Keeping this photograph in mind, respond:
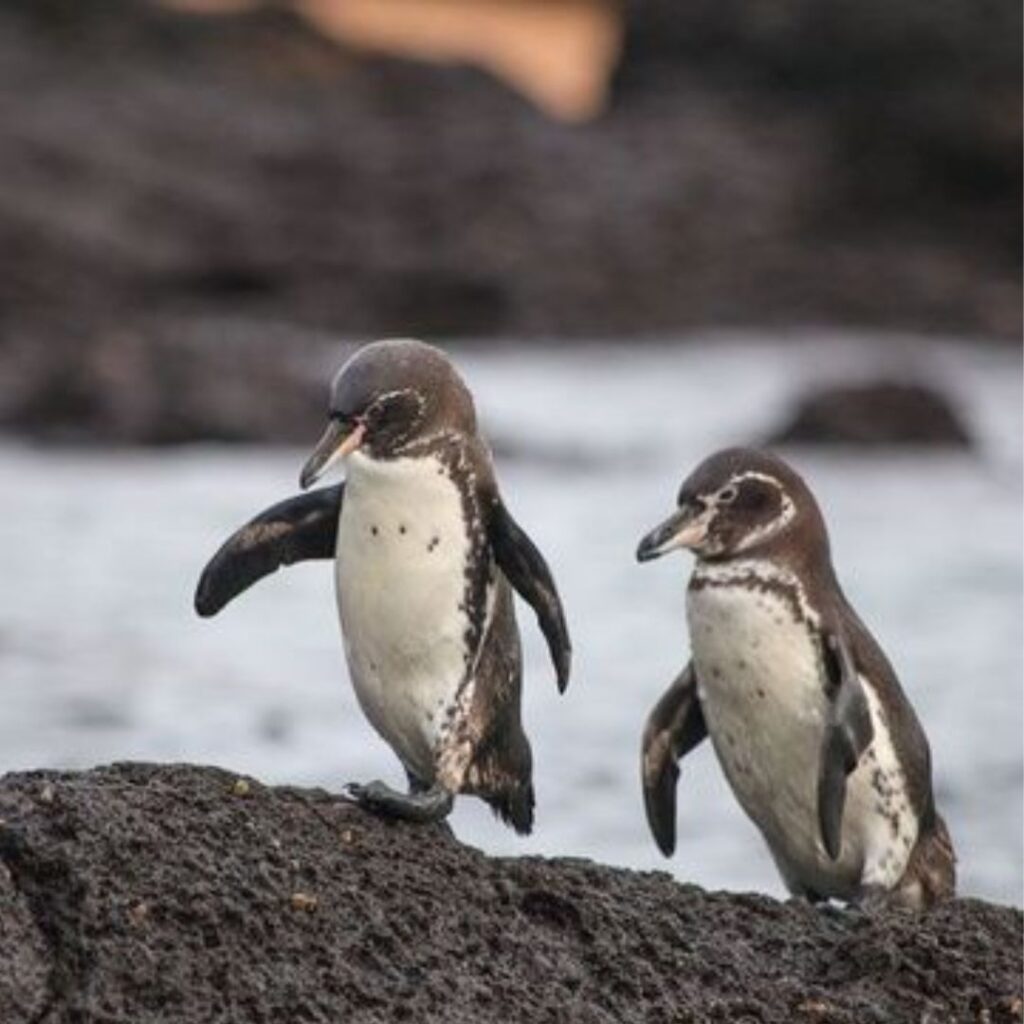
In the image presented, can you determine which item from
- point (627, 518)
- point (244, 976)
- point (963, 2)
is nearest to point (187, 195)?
point (963, 2)

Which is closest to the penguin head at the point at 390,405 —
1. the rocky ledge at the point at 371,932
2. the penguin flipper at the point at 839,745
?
the rocky ledge at the point at 371,932

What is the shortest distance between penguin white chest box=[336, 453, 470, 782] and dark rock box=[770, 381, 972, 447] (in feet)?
41.7

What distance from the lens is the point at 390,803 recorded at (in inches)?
231

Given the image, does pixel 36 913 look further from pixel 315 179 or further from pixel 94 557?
pixel 315 179

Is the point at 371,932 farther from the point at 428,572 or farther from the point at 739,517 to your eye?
the point at 739,517

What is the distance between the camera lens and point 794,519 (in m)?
6.89

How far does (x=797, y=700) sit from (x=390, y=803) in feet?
3.50

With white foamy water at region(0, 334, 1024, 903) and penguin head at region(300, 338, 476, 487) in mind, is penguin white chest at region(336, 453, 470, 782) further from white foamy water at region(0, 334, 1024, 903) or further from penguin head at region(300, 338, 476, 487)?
white foamy water at region(0, 334, 1024, 903)

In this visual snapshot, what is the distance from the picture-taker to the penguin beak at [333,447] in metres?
6.20

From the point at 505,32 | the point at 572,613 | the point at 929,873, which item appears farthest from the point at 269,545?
the point at 505,32

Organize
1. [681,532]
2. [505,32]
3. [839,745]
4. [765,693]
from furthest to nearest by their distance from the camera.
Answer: [505,32], [681,532], [765,693], [839,745]

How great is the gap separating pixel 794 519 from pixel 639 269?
67.3 feet

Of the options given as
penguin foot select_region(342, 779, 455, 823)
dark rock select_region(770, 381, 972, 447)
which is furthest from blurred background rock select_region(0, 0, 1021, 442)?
penguin foot select_region(342, 779, 455, 823)

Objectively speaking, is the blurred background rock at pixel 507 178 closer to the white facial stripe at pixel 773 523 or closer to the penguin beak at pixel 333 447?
the white facial stripe at pixel 773 523
